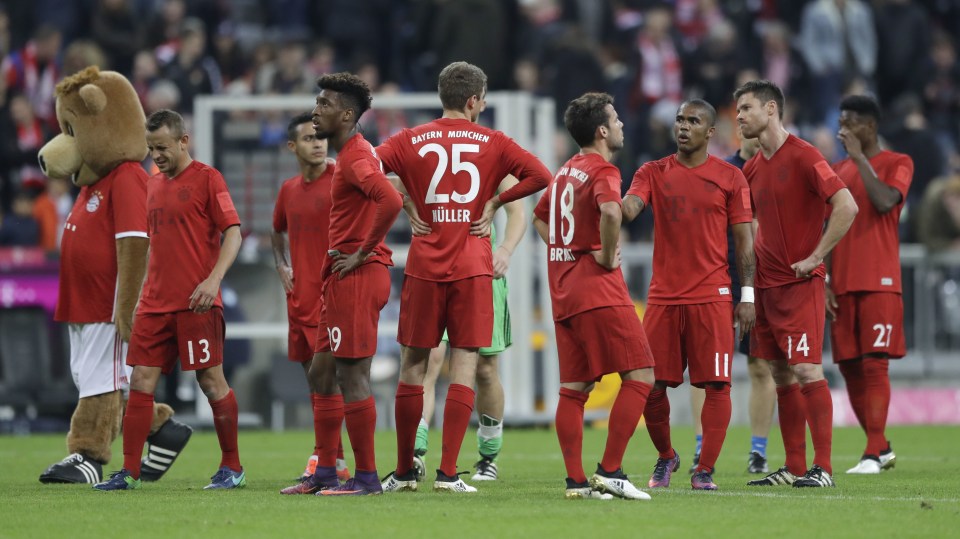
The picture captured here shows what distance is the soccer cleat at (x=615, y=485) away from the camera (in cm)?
868

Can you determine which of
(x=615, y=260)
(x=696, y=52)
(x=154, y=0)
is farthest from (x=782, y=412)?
(x=154, y=0)

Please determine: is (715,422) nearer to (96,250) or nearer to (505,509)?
(505,509)

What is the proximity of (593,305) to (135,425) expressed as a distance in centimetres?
286

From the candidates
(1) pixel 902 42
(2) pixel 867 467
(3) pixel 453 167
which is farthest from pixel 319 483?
(1) pixel 902 42

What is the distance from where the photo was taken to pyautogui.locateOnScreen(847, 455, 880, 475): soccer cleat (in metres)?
10.9

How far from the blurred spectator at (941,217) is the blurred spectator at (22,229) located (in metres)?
9.79

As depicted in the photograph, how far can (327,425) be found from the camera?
941 centimetres

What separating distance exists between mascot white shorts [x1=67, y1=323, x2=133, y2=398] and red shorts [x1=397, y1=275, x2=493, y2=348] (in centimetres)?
229

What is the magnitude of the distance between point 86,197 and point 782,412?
461 centimetres

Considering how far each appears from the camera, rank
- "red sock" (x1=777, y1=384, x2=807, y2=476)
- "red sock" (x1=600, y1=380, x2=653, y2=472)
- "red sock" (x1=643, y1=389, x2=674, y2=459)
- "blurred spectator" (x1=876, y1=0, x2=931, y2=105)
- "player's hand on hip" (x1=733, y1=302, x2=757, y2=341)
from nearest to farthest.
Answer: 1. "red sock" (x1=600, y1=380, x2=653, y2=472)
2. "player's hand on hip" (x1=733, y1=302, x2=757, y2=341)
3. "red sock" (x1=643, y1=389, x2=674, y2=459)
4. "red sock" (x1=777, y1=384, x2=807, y2=476)
5. "blurred spectator" (x1=876, y1=0, x2=931, y2=105)

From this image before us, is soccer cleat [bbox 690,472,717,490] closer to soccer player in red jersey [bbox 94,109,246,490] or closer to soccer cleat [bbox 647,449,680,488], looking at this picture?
soccer cleat [bbox 647,449,680,488]

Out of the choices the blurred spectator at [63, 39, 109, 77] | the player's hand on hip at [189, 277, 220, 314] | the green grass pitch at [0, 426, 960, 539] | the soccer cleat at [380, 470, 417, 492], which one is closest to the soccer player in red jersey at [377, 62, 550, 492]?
the soccer cleat at [380, 470, 417, 492]

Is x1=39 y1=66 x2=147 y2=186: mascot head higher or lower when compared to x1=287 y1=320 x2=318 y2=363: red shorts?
higher

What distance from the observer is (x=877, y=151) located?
11.5 metres
